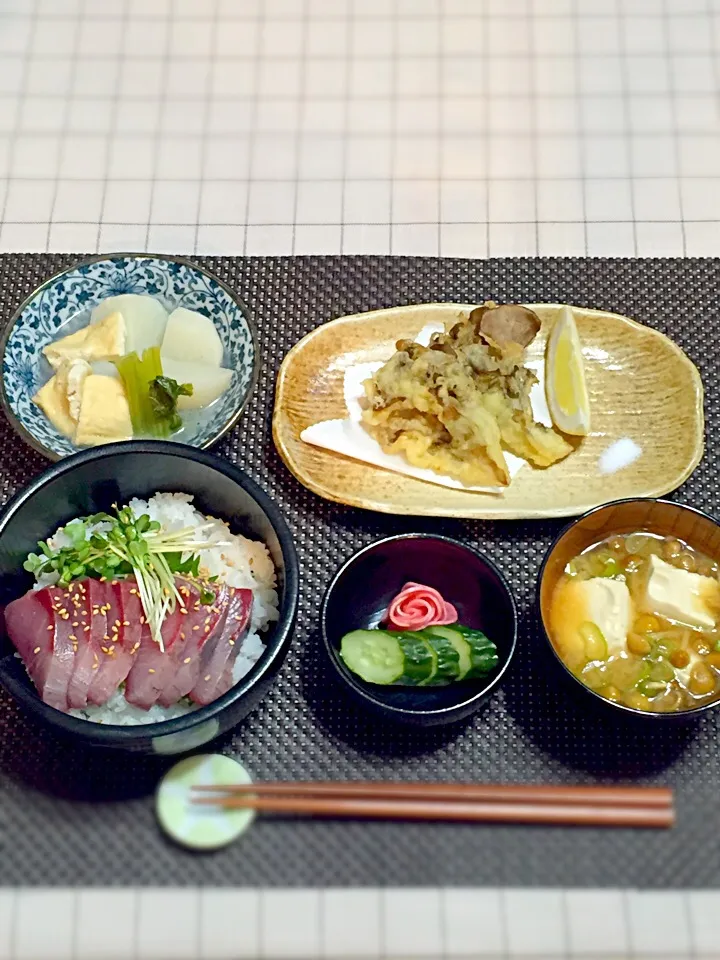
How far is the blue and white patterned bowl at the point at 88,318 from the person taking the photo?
2.31 metres

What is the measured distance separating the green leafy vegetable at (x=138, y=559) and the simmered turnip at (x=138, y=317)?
490 millimetres

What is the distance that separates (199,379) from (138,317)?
0.25 metres

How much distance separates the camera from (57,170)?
2896mm

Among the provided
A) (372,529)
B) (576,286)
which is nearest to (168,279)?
(372,529)

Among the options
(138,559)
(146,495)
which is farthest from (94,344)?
(138,559)

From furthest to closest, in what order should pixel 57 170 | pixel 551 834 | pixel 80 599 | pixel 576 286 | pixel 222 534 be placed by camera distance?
pixel 57 170
pixel 576 286
pixel 222 534
pixel 80 599
pixel 551 834

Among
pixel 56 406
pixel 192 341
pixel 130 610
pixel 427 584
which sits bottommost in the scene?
pixel 427 584

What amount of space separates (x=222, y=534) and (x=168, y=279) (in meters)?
0.71

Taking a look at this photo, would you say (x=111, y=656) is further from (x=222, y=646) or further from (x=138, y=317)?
(x=138, y=317)

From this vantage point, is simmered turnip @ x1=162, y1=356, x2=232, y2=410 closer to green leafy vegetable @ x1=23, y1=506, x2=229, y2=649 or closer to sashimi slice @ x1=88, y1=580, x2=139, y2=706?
green leafy vegetable @ x1=23, y1=506, x2=229, y2=649

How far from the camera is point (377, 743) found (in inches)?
84.0

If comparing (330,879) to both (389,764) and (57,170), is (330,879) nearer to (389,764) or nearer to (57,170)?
(389,764)

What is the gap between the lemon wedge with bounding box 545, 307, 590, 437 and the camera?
2387 mm

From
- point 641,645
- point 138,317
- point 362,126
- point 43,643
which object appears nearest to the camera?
point 43,643
